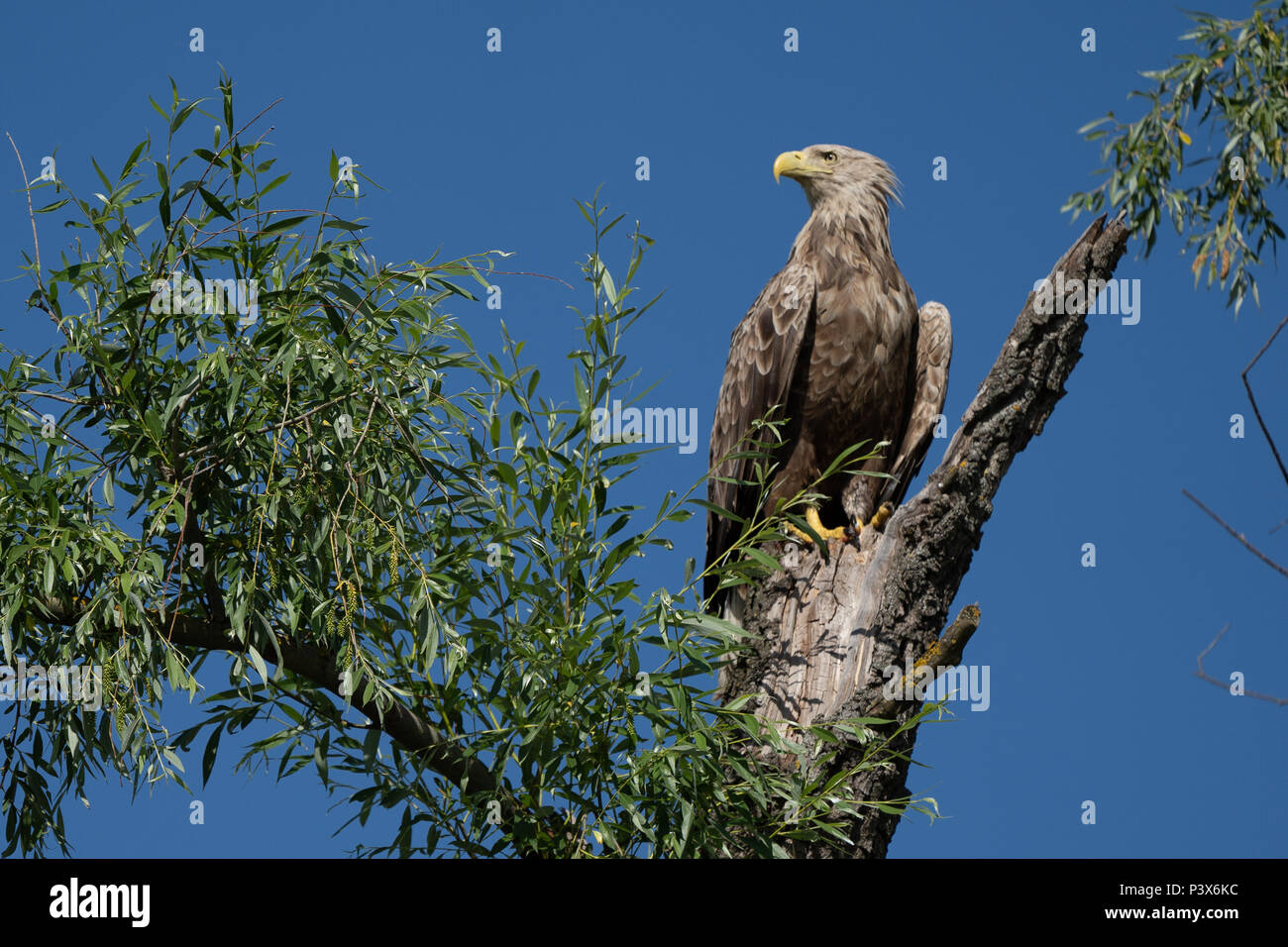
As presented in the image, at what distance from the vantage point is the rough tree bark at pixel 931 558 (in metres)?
4.43

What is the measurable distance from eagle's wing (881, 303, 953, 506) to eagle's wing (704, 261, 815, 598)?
1.86 ft

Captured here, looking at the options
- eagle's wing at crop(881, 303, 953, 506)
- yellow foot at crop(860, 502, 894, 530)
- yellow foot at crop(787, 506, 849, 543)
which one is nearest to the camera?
yellow foot at crop(787, 506, 849, 543)

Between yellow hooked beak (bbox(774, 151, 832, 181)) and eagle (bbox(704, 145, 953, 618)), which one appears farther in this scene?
yellow hooked beak (bbox(774, 151, 832, 181))

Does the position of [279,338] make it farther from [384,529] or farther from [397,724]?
[397,724]

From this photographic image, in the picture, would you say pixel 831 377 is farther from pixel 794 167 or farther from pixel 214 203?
pixel 214 203

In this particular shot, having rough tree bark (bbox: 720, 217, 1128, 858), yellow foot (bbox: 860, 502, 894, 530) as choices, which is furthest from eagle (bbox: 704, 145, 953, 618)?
rough tree bark (bbox: 720, 217, 1128, 858)

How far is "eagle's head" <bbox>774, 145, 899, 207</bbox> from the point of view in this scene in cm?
697

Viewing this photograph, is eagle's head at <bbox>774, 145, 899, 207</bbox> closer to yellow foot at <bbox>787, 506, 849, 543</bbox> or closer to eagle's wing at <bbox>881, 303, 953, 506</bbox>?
eagle's wing at <bbox>881, 303, 953, 506</bbox>

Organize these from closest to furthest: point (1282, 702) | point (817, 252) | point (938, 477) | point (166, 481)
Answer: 1. point (1282, 702)
2. point (166, 481)
3. point (938, 477)
4. point (817, 252)

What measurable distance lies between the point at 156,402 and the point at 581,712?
1.50 m

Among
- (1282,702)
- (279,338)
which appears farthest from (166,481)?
(1282,702)

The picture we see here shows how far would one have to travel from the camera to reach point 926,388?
6.28 meters

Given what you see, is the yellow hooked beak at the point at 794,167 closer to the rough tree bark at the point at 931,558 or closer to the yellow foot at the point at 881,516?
the yellow foot at the point at 881,516
